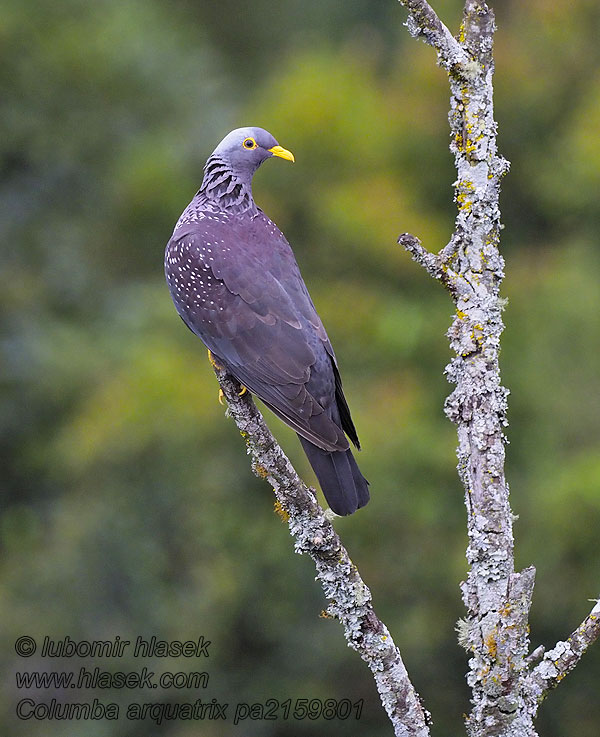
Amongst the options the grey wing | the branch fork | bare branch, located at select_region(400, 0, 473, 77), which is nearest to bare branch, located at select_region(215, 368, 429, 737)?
the branch fork

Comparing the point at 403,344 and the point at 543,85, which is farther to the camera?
the point at 543,85

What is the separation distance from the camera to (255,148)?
15.9 feet

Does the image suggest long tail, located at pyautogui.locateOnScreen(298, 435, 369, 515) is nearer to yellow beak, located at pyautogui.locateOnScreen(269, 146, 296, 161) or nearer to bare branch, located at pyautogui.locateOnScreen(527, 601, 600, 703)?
bare branch, located at pyautogui.locateOnScreen(527, 601, 600, 703)

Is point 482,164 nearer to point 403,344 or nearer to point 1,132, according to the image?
point 403,344

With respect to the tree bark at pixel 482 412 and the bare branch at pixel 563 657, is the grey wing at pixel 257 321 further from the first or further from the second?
the bare branch at pixel 563 657

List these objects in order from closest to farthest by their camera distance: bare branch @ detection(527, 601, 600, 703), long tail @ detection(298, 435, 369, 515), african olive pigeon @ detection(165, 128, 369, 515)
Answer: bare branch @ detection(527, 601, 600, 703) → long tail @ detection(298, 435, 369, 515) → african olive pigeon @ detection(165, 128, 369, 515)

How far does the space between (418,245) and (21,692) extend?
6877 millimetres

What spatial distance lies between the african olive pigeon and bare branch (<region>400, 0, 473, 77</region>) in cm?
137

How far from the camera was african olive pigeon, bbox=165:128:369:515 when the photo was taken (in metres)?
4.06

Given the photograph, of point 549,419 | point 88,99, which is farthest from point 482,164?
Answer: point 88,99

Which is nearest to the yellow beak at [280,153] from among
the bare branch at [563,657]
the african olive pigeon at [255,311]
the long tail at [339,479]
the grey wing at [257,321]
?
the african olive pigeon at [255,311]

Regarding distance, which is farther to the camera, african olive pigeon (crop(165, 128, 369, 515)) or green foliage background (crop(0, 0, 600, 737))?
green foliage background (crop(0, 0, 600, 737))

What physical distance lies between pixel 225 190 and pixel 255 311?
0.69m

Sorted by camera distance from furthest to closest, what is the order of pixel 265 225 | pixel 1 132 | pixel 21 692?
pixel 1 132, pixel 21 692, pixel 265 225
